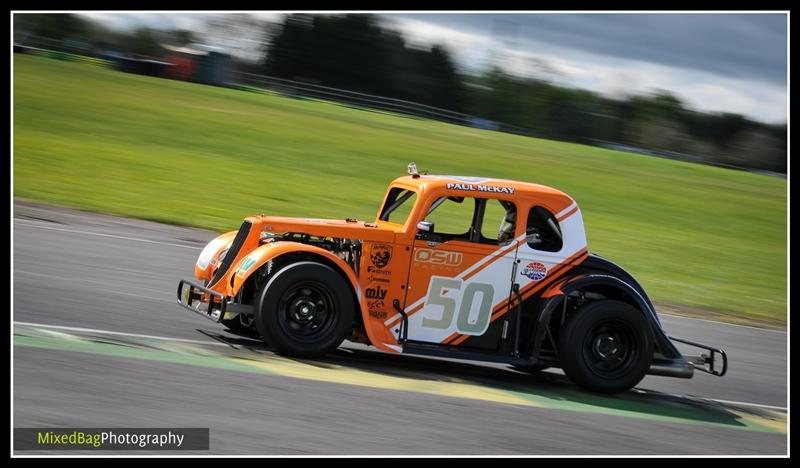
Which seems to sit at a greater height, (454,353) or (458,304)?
(458,304)

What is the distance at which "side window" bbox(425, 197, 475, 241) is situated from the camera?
29.5ft

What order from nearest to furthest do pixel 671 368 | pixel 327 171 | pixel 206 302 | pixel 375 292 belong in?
pixel 375 292 < pixel 206 302 < pixel 671 368 < pixel 327 171

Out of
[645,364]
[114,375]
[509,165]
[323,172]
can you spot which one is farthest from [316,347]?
[509,165]

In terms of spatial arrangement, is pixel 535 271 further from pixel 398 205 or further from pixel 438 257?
pixel 398 205

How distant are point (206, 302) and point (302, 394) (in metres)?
1.79

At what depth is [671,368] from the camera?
932 centimetres

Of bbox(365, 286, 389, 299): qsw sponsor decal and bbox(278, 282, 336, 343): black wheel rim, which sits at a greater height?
bbox(365, 286, 389, 299): qsw sponsor decal

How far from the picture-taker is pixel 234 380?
754 centimetres

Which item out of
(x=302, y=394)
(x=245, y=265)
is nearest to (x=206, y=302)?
(x=245, y=265)

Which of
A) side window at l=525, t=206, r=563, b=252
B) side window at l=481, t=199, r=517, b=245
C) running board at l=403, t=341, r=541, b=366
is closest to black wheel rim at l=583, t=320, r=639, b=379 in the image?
running board at l=403, t=341, r=541, b=366

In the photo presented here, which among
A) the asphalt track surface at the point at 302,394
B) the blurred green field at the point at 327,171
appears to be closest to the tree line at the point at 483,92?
the blurred green field at the point at 327,171

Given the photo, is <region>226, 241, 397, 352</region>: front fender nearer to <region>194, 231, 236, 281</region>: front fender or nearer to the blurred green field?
<region>194, 231, 236, 281</region>: front fender

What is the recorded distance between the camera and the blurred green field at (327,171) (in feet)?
62.4

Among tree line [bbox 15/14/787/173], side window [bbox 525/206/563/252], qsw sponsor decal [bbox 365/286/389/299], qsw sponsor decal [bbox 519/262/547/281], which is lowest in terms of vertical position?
qsw sponsor decal [bbox 365/286/389/299]
